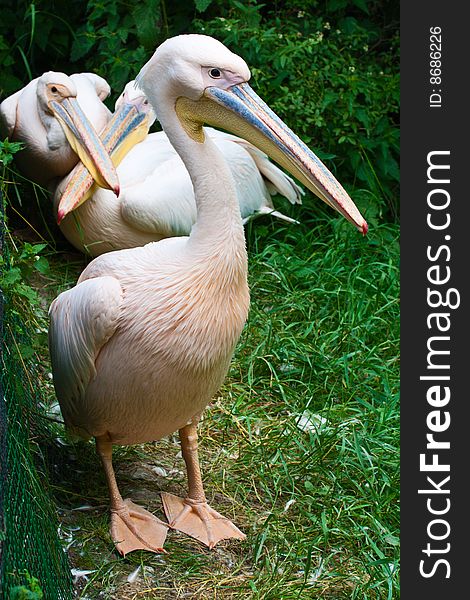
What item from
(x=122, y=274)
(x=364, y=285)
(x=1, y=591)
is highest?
(x=364, y=285)

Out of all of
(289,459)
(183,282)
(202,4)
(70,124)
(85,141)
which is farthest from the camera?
(202,4)

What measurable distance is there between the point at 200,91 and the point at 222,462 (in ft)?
4.46

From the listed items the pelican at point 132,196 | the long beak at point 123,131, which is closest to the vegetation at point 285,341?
the pelican at point 132,196

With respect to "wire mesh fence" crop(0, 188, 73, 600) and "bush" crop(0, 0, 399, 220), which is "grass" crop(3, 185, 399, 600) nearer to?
"wire mesh fence" crop(0, 188, 73, 600)

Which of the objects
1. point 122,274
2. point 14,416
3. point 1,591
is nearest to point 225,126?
point 122,274

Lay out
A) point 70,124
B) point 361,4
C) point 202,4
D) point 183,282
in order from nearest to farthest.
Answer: point 183,282 < point 70,124 < point 202,4 < point 361,4

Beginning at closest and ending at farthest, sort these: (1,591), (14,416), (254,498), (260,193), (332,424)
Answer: (1,591), (14,416), (254,498), (332,424), (260,193)

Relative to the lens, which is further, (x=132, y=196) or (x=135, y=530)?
(x=132, y=196)

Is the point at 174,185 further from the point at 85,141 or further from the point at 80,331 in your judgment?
the point at 80,331

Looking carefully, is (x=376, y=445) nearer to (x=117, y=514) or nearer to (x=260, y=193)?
(x=117, y=514)

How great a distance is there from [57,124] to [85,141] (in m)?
0.41

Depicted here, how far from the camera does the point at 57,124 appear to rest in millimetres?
4293

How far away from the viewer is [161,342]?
2.69 meters

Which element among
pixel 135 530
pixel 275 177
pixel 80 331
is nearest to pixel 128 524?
pixel 135 530
